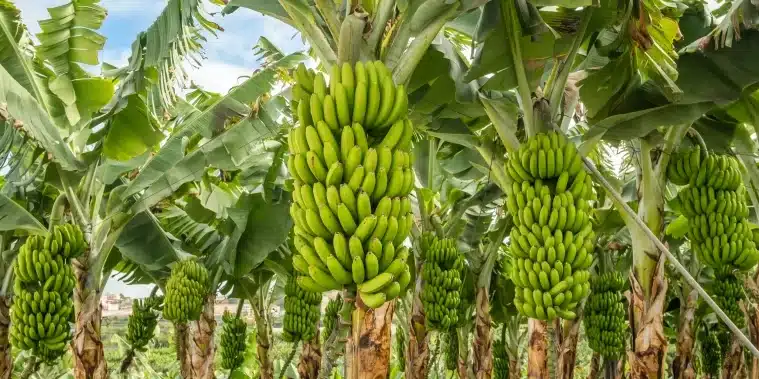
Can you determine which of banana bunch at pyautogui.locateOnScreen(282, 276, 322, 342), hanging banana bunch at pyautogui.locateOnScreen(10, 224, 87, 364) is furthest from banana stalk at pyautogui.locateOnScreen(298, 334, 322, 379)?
hanging banana bunch at pyautogui.locateOnScreen(10, 224, 87, 364)

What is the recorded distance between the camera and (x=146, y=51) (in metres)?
3.00

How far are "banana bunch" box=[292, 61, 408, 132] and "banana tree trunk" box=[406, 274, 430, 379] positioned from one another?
272 cm

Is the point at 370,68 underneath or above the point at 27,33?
underneath

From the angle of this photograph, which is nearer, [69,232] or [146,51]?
[146,51]

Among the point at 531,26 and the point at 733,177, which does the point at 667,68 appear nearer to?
the point at 531,26

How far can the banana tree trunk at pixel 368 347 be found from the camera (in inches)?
64.6

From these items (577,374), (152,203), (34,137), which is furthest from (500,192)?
(577,374)

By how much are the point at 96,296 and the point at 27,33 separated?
1699mm

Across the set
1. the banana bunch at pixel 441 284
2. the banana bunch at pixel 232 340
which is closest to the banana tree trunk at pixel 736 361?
the banana bunch at pixel 441 284

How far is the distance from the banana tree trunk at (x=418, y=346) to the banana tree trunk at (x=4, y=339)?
3.02m

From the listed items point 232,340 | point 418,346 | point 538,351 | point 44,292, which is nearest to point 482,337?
point 418,346

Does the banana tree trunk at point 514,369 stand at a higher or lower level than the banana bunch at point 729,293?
lower

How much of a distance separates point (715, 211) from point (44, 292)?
3465mm

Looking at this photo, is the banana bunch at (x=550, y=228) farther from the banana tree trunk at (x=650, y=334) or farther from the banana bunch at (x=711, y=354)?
the banana bunch at (x=711, y=354)
